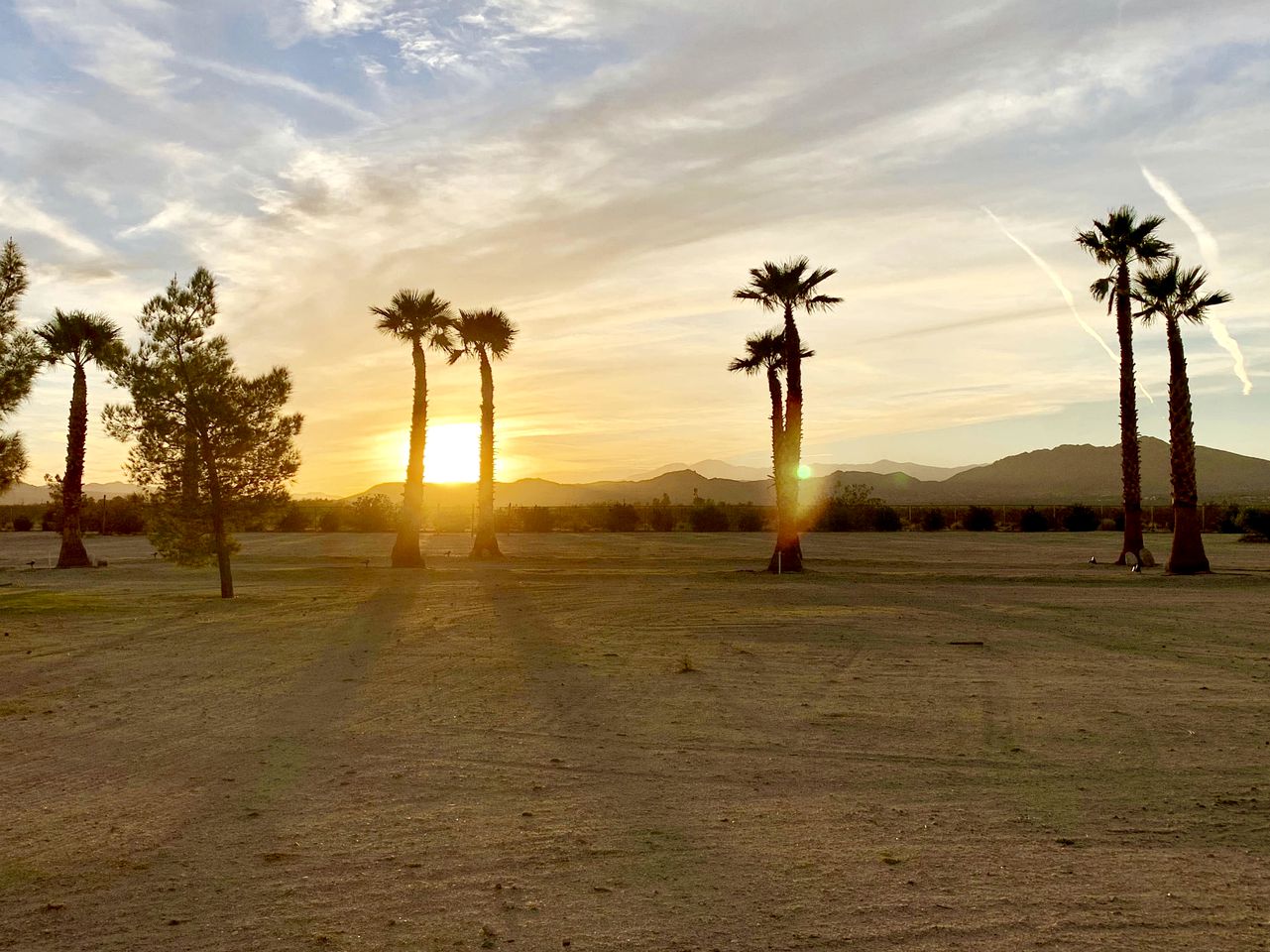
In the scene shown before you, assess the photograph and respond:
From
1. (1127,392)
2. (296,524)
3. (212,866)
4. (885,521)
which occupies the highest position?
(1127,392)

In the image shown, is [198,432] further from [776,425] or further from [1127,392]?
[1127,392]

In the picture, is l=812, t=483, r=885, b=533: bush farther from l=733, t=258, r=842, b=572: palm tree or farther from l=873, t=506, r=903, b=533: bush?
l=733, t=258, r=842, b=572: palm tree

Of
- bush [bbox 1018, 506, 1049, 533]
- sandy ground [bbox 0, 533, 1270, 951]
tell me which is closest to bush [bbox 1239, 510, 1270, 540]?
bush [bbox 1018, 506, 1049, 533]

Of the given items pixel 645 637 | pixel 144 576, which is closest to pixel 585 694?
pixel 645 637

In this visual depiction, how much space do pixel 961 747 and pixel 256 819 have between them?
5635 mm

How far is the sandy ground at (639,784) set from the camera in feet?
17.4

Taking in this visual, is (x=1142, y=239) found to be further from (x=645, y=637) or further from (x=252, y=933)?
(x=252, y=933)

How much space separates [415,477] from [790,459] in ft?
43.1

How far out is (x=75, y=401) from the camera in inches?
1496

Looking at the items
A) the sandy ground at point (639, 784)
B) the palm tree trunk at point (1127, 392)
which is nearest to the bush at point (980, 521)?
the palm tree trunk at point (1127, 392)

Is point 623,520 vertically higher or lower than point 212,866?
higher

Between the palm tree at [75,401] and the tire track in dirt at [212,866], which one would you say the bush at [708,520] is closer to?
the palm tree at [75,401]

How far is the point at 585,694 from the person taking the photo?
11.5 m

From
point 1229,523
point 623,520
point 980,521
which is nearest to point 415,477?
point 623,520
